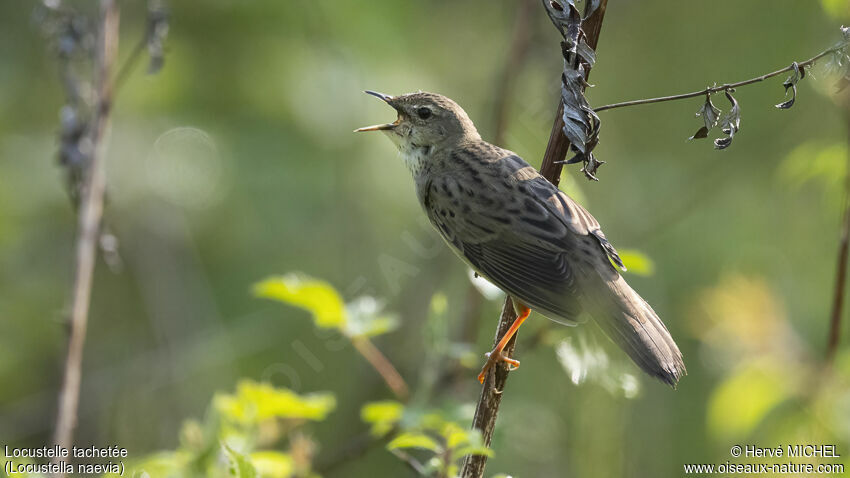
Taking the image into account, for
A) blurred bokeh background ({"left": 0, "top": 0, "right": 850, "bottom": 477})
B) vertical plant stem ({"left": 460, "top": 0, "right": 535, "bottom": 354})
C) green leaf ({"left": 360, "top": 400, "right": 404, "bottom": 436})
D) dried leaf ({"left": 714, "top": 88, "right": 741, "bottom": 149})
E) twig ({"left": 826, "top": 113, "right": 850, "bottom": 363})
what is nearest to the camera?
dried leaf ({"left": 714, "top": 88, "right": 741, "bottom": 149})

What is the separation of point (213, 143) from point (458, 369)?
327 cm

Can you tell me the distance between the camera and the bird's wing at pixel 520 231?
305cm

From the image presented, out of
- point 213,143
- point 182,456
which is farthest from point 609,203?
point 182,456

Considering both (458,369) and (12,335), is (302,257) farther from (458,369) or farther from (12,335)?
(458,369)

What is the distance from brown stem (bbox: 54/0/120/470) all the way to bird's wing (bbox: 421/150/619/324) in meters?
1.31

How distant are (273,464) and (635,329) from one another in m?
1.24

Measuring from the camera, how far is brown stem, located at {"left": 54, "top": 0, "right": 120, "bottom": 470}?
2.92m

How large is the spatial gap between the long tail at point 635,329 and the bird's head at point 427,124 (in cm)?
114

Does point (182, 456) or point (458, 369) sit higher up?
point (458, 369)

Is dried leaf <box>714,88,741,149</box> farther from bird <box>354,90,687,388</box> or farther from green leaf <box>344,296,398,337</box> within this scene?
green leaf <box>344,296,398,337</box>

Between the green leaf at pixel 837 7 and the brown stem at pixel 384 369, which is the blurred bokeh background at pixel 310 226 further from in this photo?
the green leaf at pixel 837 7

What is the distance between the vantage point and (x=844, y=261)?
2.96 meters

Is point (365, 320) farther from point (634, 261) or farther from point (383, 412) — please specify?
point (634, 261)

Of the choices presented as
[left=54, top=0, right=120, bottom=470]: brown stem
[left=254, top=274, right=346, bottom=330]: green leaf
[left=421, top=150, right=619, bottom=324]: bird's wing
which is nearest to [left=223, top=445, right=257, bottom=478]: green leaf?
[left=254, top=274, right=346, bottom=330]: green leaf
